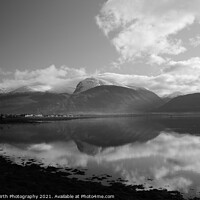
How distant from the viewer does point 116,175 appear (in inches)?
1433

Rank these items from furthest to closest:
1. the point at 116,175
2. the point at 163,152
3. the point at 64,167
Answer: the point at 163,152 → the point at 64,167 → the point at 116,175

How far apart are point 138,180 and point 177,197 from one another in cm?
772

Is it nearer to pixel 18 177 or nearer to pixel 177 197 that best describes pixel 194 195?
pixel 177 197

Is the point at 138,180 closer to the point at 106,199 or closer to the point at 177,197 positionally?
the point at 177,197

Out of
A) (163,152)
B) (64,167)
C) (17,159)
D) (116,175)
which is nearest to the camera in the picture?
(116,175)

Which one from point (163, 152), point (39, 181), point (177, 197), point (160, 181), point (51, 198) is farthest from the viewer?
point (163, 152)

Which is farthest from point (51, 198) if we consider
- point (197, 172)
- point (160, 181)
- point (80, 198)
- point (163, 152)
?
point (163, 152)

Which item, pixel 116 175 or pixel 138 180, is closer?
pixel 138 180

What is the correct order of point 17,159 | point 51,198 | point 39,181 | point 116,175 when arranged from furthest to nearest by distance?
point 17,159 < point 116,175 < point 39,181 < point 51,198

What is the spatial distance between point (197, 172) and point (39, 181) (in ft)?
77.8

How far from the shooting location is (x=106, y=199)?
2555 centimetres

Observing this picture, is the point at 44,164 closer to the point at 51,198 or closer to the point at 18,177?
the point at 18,177

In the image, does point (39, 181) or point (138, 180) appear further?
point (138, 180)

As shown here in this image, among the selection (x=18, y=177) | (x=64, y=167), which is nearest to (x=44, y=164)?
(x=64, y=167)
